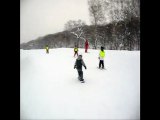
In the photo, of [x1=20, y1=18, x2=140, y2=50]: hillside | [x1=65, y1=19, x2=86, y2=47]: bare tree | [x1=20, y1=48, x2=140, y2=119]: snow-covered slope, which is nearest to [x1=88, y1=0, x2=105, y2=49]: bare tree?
[x1=20, y1=18, x2=140, y2=50]: hillside

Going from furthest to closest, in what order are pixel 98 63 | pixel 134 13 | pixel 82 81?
pixel 134 13 → pixel 98 63 → pixel 82 81

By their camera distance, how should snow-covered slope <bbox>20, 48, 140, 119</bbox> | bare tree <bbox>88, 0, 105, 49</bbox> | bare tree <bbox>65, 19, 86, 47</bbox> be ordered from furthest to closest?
1. bare tree <bbox>88, 0, 105, 49</bbox>
2. bare tree <bbox>65, 19, 86, 47</bbox>
3. snow-covered slope <bbox>20, 48, 140, 119</bbox>

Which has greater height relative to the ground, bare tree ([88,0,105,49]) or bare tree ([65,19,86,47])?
bare tree ([88,0,105,49])

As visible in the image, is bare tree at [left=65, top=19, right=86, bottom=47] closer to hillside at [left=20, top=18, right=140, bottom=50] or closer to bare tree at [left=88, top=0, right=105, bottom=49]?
hillside at [left=20, top=18, right=140, bottom=50]

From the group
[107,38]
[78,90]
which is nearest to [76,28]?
[78,90]

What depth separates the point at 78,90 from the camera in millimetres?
9734

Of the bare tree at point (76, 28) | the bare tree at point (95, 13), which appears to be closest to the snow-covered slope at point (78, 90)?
the bare tree at point (76, 28)

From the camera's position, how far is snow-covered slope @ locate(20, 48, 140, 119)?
9.11m

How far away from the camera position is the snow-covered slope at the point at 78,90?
9.11 metres

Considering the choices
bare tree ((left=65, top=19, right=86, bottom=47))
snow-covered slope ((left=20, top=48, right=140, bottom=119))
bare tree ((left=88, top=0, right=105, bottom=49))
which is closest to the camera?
snow-covered slope ((left=20, top=48, right=140, bottom=119))

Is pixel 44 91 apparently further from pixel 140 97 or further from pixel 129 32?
pixel 129 32
